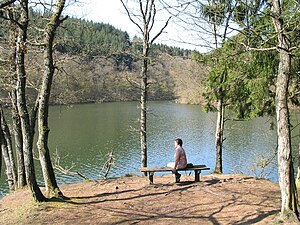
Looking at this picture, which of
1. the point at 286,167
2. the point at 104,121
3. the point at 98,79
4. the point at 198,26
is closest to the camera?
the point at 198,26

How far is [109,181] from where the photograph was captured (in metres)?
7.51

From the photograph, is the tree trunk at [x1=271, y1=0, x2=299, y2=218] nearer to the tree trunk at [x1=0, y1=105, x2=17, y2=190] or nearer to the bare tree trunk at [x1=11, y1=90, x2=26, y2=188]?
the bare tree trunk at [x1=11, y1=90, x2=26, y2=188]

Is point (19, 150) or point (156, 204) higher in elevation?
point (19, 150)

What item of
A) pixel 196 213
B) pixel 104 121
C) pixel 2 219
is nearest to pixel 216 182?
pixel 196 213

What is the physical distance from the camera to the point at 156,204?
18.7 feet

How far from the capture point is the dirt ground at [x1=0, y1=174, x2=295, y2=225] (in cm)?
497

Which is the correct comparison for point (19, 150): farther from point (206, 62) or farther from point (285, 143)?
point (285, 143)

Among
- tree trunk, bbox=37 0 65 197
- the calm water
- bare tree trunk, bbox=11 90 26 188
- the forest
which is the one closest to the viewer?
the forest

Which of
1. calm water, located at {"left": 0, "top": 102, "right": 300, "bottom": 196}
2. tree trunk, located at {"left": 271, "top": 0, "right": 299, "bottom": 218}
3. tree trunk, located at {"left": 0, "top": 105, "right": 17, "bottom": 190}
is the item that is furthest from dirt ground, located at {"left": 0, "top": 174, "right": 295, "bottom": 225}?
calm water, located at {"left": 0, "top": 102, "right": 300, "bottom": 196}

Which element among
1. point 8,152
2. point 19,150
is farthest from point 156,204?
point 8,152

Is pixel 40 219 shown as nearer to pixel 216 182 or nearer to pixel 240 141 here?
pixel 216 182

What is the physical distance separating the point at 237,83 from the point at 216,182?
2576 mm

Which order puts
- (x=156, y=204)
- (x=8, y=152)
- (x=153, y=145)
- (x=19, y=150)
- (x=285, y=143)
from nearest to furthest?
1. (x=285, y=143)
2. (x=156, y=204)
3. (x=19, y=150)
4. (x=8, y=152)
5. (x=153, y=145)

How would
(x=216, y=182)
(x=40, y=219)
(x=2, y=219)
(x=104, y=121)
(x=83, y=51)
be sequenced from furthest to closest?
(x=104, y=121) < (x=83, y=51) < (x=216, y=182) < (x=2, y=219) < (x=40, y=219)
